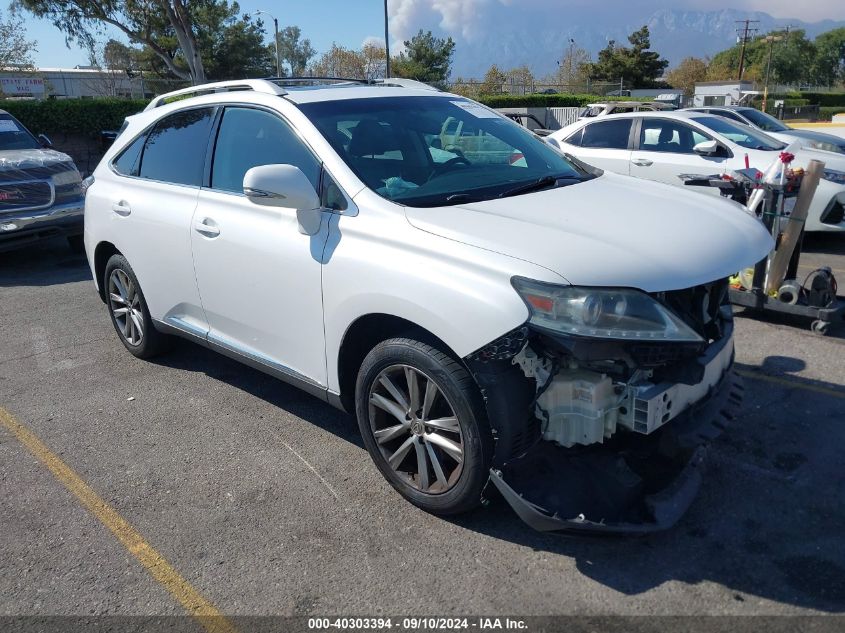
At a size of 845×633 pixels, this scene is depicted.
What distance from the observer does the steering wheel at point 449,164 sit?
3762 mm

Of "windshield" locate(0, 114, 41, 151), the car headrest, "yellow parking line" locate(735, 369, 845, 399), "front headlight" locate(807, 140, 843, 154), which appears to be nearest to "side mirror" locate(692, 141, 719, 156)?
"front headlight" locate(807, 140, 843, 154)

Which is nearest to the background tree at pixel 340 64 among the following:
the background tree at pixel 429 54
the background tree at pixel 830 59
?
the background tree at pixel 429 54

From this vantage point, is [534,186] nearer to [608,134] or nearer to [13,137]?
[608,134]

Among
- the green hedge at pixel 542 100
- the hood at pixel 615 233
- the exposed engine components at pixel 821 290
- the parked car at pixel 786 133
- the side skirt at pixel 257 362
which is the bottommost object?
the green hedge at pixel 542 100

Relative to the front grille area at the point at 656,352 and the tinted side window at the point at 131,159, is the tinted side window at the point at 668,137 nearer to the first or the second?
the tinted side window at the point at 131,159

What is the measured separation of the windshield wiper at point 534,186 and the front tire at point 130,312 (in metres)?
2.85

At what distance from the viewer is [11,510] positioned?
3.60 m

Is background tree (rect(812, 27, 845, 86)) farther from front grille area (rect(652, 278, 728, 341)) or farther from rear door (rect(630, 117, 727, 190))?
front grille area (rect(652, 278, 728, 341))

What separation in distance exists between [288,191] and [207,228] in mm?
1007

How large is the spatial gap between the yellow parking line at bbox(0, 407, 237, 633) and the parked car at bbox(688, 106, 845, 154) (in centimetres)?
986

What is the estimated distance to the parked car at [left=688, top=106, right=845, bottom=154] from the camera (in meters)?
11.1

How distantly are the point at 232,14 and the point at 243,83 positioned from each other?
163ft

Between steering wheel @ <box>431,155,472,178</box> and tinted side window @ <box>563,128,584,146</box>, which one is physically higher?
steering wheel @ <box>431,155,472,178</box>

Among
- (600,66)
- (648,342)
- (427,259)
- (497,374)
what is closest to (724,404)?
(648,342)
